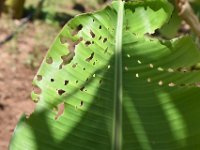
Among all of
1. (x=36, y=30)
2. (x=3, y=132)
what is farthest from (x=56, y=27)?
(x=3, y=132)

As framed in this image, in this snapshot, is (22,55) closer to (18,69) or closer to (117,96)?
(18,69)

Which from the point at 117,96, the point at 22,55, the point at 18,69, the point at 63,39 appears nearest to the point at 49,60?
the point at 63,39

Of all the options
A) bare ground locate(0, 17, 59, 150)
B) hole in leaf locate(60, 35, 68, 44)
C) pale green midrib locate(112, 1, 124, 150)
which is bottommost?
pale green midrib locate(112, 1, 124, 150)

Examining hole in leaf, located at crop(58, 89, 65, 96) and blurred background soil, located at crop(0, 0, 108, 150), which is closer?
hole in leaf, located at crop(58, 89, 65, 96)

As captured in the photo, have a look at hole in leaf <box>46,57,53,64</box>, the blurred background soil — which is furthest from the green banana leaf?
the blurred background soil

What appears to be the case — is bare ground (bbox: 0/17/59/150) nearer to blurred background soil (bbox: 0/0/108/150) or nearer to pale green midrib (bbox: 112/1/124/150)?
blurred background soil (bbox: 0/0/108/150)
